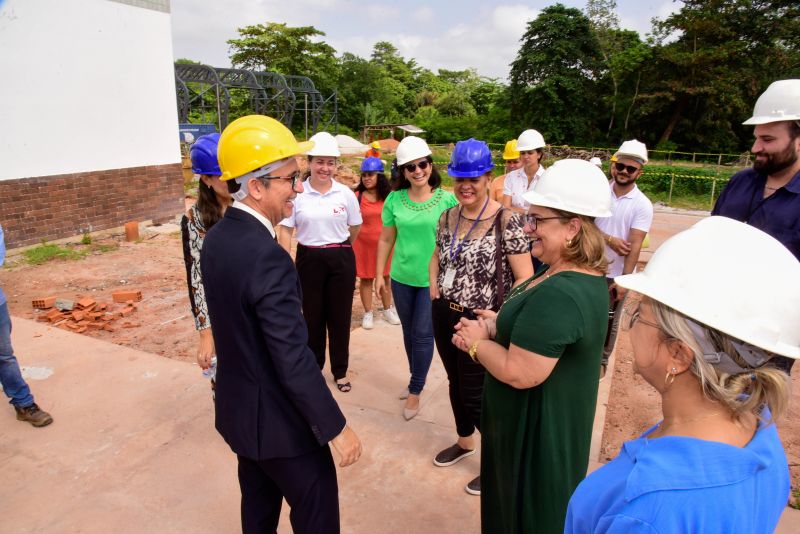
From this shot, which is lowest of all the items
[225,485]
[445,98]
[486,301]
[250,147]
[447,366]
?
[225,485]

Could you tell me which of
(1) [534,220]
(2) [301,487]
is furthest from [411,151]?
(2) [301,487]

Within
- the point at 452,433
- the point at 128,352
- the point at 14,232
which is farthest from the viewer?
the point at 14,232

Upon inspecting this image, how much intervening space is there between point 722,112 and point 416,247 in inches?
1320

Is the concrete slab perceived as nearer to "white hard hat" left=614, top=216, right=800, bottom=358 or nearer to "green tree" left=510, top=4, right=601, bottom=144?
"white hard hat" left=614, top=216, right=800, bottom=358

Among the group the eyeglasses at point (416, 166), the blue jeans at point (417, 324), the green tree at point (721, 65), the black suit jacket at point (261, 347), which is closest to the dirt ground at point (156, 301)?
the blue jeans at point (417, 324)

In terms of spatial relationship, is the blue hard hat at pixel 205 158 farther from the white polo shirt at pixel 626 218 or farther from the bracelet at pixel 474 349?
the white polo shirt at pixel 626 218

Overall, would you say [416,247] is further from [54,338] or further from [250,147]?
[54,338]

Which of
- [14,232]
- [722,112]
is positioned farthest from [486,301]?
[722,112]

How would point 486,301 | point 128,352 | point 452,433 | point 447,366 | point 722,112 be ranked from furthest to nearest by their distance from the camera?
point 722,112 < point 128,352 < point 452,433 < point 447,366 < point 486,301

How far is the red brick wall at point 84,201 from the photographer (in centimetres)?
834

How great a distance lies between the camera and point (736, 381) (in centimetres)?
94

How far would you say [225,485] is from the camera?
2.90m

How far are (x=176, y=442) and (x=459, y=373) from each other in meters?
1.94

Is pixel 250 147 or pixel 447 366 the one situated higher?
pixel 250 147
